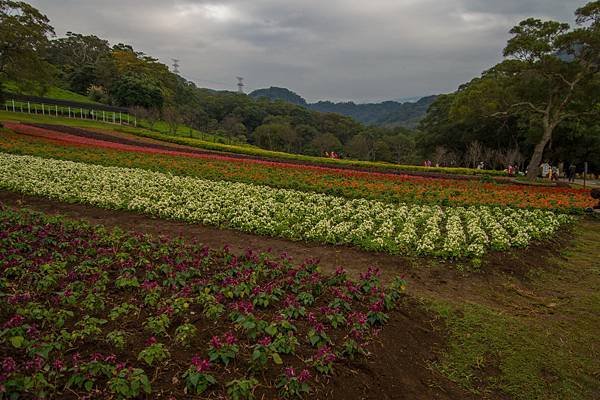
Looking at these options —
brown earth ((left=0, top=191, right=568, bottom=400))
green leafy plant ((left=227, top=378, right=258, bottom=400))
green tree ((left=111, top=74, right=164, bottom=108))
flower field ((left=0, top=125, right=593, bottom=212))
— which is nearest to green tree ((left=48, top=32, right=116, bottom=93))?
green tree ((left=111, top=74, right=164, bottom=108))

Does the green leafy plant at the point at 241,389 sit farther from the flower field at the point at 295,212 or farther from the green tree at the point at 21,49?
the green tree at the point at 21,49

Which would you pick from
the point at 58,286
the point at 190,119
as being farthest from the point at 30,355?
the point at 190,119

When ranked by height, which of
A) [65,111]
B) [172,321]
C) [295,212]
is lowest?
[172,321]

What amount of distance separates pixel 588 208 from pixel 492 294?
1087 centimetres

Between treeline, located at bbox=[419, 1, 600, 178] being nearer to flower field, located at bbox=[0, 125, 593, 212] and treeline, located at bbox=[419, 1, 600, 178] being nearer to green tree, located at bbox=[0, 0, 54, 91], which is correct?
flower field, located at bbox=[0, 125, 593, 212]

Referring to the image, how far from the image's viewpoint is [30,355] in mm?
3875

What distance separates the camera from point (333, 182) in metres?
17.9

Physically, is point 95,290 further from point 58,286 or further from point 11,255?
point 11,255

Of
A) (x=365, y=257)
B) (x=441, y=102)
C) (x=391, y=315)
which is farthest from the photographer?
(x=441, y=102)

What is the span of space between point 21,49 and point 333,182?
25.5 meters

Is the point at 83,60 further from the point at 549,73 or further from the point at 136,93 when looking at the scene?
the point at 549,73

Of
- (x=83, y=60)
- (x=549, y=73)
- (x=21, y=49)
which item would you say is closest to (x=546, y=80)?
(x=549, y=73)

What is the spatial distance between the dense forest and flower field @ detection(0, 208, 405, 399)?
23551mm

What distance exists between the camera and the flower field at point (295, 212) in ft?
31.2
